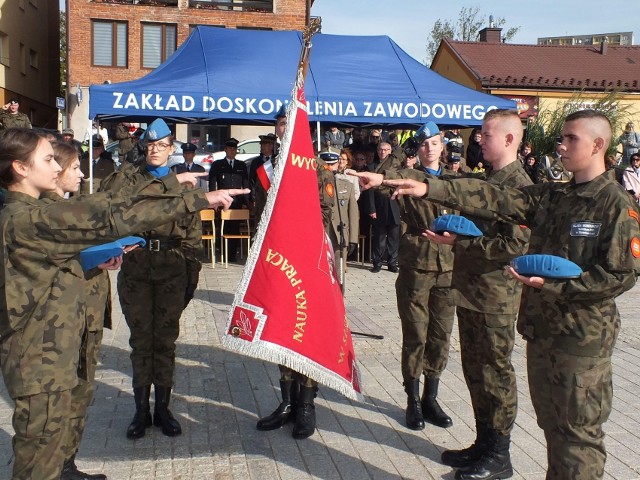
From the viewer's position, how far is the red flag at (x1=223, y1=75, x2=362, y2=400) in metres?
3.74

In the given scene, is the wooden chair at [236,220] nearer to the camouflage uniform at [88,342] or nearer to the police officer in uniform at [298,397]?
the police officer in uniform at [298,397]

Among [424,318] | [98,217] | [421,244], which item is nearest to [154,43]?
[421,244]

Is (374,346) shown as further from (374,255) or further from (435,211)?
(374,255)

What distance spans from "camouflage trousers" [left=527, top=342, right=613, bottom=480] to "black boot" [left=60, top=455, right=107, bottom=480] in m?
2.65

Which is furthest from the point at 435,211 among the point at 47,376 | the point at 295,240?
the point at 47,376

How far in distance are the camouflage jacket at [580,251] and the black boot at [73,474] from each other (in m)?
2.64

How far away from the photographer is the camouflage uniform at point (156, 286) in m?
4.67

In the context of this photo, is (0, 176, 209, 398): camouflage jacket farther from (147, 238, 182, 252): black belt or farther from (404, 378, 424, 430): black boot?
(404, 378, 424, 430): black boot

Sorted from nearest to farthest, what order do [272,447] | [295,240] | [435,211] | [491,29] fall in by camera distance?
1. [295,240]
2. [272,447]
3. [435,211]
4. [491,29]

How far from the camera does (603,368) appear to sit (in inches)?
125

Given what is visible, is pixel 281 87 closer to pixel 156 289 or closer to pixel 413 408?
pixel 156 289

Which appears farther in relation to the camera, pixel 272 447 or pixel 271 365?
pixel 271 365

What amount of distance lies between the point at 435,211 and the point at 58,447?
10.2 feet

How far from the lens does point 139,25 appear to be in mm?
32375
